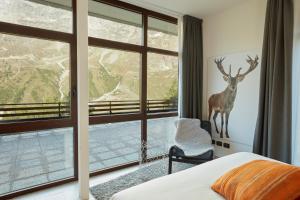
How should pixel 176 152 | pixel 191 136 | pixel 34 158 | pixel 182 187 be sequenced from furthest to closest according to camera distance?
pixel 191 136
pixel 176 152
pixel 34 158
pixel 182 187

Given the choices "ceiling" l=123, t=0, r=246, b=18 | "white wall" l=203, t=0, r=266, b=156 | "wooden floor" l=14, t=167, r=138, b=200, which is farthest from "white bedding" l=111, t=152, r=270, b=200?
"ceiling" l=123, t=0, r=246, b=18

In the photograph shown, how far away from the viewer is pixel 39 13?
230cm

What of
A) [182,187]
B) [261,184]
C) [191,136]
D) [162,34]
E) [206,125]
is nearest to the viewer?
[261,184]

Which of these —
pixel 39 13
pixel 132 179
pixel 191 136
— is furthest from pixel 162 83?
pixel 39 13

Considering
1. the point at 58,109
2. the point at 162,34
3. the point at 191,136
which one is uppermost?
the point at 162,34

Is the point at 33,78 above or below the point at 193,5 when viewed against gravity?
below

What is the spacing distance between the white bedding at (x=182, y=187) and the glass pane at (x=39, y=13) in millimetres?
2117

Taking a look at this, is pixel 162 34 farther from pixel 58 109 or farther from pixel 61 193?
pixel 61 193

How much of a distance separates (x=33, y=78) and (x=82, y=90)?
0.70 meters

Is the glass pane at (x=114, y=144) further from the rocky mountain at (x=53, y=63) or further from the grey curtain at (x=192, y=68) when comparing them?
the grey curtain at (x=192, y=68)

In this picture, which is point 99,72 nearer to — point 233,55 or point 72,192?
point 72,192

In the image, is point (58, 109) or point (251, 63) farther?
point (251, 63)

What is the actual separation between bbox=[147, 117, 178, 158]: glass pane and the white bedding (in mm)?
1834

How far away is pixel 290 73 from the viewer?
2.37 metres
